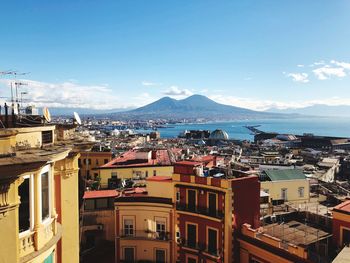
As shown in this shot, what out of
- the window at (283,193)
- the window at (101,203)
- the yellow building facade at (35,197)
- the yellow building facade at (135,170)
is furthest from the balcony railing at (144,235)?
the yellow building facade at (35,197)

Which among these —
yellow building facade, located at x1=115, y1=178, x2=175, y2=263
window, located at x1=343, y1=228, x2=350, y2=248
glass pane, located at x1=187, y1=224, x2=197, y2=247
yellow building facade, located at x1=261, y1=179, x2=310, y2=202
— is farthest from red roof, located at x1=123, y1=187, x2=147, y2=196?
window, located at x1=343, y1=228, x2=350, y2=248

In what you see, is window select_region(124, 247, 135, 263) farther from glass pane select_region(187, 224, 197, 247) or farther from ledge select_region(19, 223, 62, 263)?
ledge select_region(19, 223, 62, 263)

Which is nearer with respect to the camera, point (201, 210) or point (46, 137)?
point (46, 137)

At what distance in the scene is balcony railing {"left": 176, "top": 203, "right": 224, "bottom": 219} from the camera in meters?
21.2

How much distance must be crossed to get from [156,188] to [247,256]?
25.9 feet

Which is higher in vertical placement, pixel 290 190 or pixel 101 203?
pixel 290 190

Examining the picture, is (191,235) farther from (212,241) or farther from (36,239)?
(36,239)

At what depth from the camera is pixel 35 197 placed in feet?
20.3

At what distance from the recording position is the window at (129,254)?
80.7 ft

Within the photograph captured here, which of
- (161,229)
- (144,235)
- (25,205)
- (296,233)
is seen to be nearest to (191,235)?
(161,229)

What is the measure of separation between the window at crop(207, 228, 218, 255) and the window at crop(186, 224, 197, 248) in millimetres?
1179

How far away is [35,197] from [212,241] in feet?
57.0

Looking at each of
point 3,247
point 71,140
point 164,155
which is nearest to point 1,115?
point 71,140

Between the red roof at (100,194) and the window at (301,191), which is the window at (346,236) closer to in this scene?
the window at (301,191)
